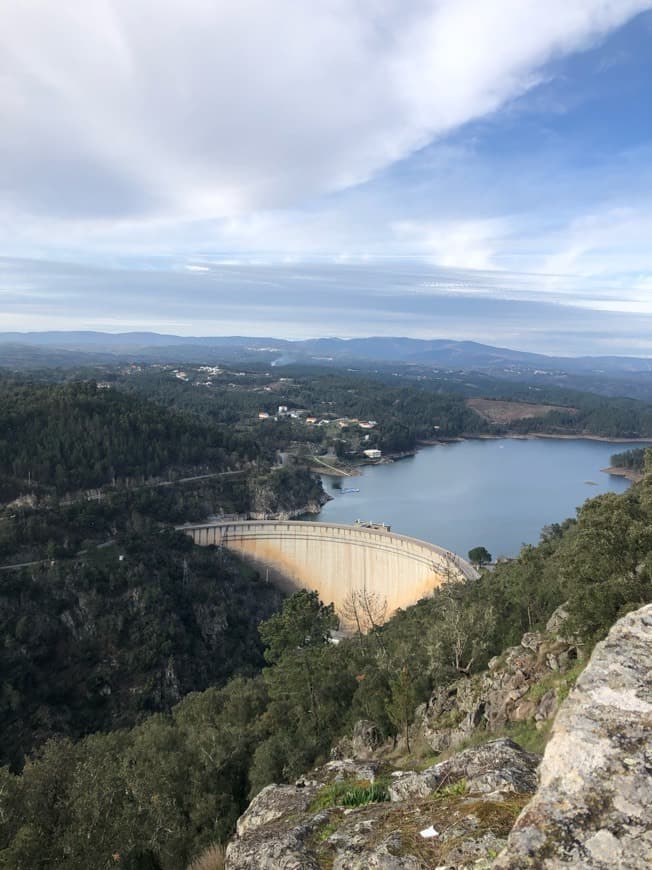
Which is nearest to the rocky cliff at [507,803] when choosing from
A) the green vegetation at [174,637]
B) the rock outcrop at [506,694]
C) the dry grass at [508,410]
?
the green vegetation at [174,637]

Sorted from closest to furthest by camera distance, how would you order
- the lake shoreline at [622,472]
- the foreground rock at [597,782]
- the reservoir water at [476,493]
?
the foreground rock at [597,782] → the reservoir water at [476,493] → the lake shoreline at [622,472]

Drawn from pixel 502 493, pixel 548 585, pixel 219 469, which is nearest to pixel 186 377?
pixel 219 469

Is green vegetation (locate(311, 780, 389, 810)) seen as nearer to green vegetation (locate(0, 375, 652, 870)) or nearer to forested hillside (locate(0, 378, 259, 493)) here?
green vegetation (locate(0, 375, 652, 870))

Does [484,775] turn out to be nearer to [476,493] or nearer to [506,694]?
[506,694]

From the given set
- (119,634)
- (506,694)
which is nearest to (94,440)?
(119,634)

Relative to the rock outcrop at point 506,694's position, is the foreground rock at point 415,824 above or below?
above

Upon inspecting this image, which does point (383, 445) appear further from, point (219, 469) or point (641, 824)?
point (641, 824)

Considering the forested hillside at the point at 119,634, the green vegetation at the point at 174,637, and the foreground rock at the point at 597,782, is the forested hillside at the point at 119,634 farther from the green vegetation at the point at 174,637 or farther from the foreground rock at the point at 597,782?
the foreground rock at the point at 597,782
